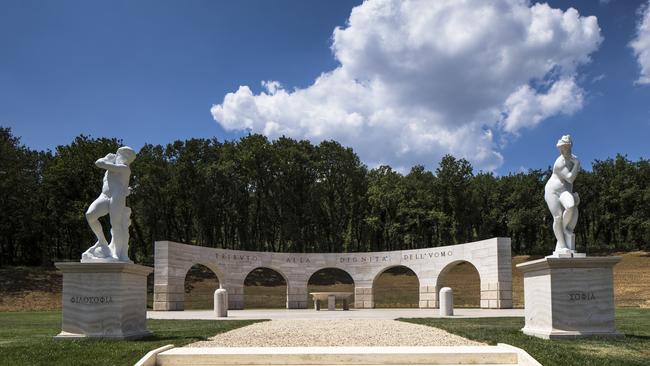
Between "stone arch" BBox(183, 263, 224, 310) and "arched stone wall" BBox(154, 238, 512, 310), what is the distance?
1.20m

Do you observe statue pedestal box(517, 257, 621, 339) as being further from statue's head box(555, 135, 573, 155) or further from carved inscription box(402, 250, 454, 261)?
carved inscription box(402, 250, 454, 261)

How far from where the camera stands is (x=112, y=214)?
41.4 ft

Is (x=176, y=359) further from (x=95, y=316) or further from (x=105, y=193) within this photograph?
(x=105, y=193)

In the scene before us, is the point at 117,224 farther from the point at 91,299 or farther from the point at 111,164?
the point at 91,299

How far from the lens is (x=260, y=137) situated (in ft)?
172

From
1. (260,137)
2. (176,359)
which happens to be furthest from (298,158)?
(176,359)

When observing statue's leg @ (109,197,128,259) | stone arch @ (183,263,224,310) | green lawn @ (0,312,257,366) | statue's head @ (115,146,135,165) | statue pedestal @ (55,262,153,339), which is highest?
statue's head @ (115,146,135,165)

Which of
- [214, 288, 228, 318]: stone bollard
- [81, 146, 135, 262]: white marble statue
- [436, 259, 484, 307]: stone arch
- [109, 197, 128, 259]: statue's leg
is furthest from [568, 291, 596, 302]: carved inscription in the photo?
[436, 259, 484, 307]: stone arch

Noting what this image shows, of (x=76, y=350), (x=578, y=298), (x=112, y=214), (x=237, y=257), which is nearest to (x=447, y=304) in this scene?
(x=578, y=298)

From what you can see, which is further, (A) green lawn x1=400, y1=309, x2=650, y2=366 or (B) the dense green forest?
(B) the dense green forest

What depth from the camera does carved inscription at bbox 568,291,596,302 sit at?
11984 mm

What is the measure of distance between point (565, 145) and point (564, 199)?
1283 mm

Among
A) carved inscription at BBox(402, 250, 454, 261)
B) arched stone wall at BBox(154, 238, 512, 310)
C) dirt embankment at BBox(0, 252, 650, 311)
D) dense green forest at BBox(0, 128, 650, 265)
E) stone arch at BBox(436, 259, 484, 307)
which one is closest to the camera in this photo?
arched stone wall at BBox(154, 238, 512, 310)

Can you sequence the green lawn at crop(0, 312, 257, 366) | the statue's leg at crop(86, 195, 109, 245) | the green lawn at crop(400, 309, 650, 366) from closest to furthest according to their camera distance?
the green lawn at crop(400, 309, 650, 366) → the green lawn at crop(0, 312, 257, 366) → the statue's leg at crop(86, 195, 109, 245)
